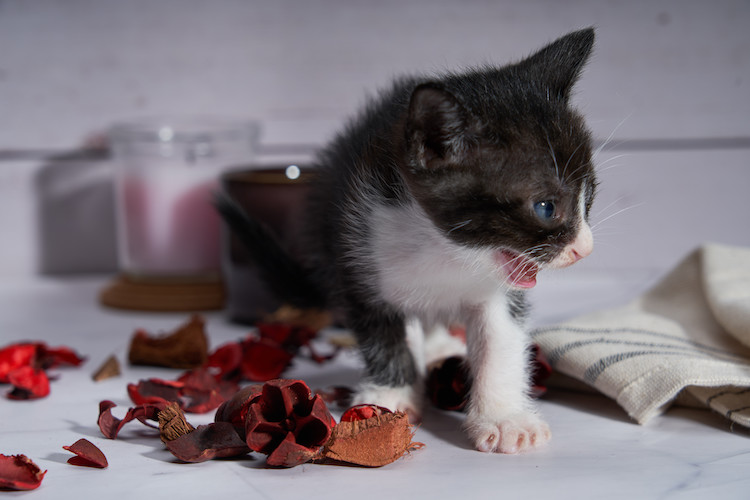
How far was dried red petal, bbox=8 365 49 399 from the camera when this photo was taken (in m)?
0.91

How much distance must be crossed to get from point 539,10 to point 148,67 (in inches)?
33.6

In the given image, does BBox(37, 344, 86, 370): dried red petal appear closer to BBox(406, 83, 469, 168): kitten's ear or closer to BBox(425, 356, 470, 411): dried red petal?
BBox(425, 356, 470, 411): dried red petal

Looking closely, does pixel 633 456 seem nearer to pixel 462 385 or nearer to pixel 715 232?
pixel 462 385

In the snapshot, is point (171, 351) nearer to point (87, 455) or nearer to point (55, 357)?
point (55, 357)

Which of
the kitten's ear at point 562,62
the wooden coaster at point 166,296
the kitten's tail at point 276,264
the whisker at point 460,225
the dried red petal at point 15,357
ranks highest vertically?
the kitten's ear at point 562,62

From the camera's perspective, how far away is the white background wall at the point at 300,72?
1643 millimetres

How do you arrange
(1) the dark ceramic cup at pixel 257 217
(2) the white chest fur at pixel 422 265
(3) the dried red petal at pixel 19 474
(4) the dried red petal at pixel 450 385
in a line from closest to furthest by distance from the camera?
(3) the dried red petal at pixel 19 474
(2) the white chest fur at pixel 422 265
(4) the dried red petal at pixel 450 385
(1) the dark ceramic cup at pixel 257 217

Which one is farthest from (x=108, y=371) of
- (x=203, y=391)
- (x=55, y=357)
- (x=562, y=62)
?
(x=562, y=62)

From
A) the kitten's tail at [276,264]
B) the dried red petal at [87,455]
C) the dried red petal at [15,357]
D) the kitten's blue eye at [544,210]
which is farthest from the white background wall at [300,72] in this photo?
the dried red petal at [87,455]

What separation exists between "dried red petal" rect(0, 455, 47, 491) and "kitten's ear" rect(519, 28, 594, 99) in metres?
0.58

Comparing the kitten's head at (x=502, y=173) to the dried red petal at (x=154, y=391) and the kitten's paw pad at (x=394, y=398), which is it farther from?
the dried red petal at (x=154, y=391)

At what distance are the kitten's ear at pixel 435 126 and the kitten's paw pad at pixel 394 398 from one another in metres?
0.28

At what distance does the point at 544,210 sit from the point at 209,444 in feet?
1.23

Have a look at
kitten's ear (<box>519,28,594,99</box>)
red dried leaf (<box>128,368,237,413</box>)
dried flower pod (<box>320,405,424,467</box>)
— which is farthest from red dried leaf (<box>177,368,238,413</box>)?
kitten's ear (<box>519,28,594,99</box>)
